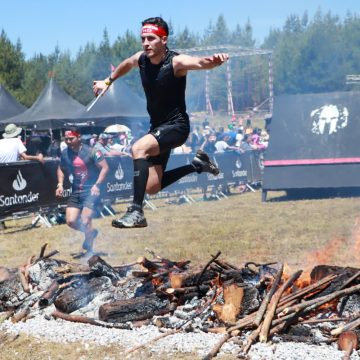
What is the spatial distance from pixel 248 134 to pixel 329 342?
19005 mm

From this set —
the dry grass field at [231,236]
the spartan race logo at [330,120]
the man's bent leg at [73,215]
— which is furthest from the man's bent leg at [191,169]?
the spartan race logo at [330,120]

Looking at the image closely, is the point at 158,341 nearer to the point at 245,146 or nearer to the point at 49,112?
the point at 245,146

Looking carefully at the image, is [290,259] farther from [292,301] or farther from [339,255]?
[292,301]

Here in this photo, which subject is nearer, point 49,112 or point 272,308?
point 272,308

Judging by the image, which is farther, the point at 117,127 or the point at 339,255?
the point at 117,127

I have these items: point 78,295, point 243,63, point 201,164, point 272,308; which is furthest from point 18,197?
point 243,63

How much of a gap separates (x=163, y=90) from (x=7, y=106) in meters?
23.6

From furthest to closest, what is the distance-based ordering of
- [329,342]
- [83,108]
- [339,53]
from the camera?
[83,108] < [339,53] < [329,342]

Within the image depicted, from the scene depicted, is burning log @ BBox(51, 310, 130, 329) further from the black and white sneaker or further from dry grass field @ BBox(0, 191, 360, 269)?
dry grass field @ BBox(0, 191, 360, 269)

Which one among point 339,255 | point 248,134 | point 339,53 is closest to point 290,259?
point 339,255

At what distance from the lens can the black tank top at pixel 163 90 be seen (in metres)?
6.44

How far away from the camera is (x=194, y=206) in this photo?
17656 millimetres

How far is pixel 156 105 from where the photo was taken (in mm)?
6688

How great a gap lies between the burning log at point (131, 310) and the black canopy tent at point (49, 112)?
20.0 meters
